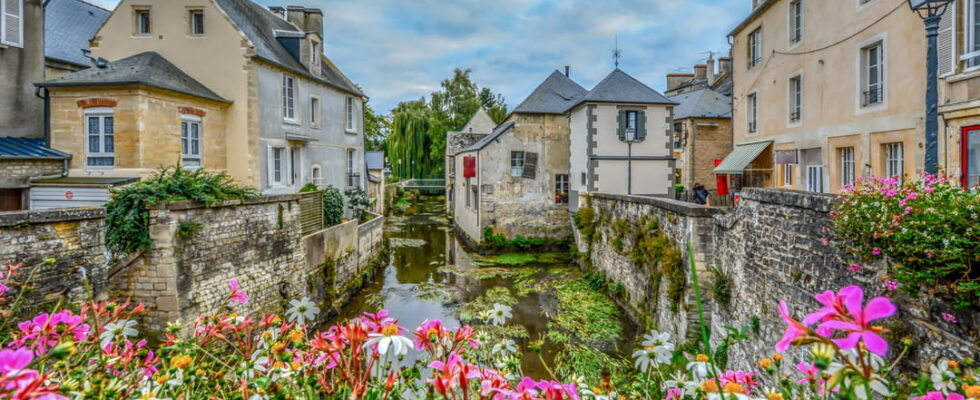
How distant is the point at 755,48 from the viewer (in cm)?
1521

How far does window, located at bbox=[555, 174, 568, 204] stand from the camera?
20.9 m

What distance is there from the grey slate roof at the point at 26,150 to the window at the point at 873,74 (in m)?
18.0

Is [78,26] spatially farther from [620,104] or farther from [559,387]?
[559,387]

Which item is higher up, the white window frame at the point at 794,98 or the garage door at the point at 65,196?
the white window frame at the point at 794,98

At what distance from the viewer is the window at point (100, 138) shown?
1118cm

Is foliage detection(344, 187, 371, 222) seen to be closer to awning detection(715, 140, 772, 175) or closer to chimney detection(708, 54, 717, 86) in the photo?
awning detection(715, 140, 772, 175)

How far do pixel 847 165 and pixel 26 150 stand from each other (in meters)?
18.7

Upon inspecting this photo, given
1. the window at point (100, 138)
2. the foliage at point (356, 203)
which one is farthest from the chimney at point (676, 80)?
the window at point (100, 138)

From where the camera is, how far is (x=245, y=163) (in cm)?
1353

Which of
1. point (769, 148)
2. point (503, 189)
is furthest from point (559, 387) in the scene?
point (503, 189)

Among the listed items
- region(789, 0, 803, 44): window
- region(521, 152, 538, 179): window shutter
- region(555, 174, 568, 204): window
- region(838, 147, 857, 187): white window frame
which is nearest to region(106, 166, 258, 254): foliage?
region(838, 147, 857, 187): white window frame

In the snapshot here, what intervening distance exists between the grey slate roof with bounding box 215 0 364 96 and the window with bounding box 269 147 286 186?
8.25 ft

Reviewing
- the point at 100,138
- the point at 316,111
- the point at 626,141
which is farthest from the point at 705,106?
the point at 100,138

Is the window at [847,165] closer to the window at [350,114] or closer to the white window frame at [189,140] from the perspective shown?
the white window frame at [189,140]
